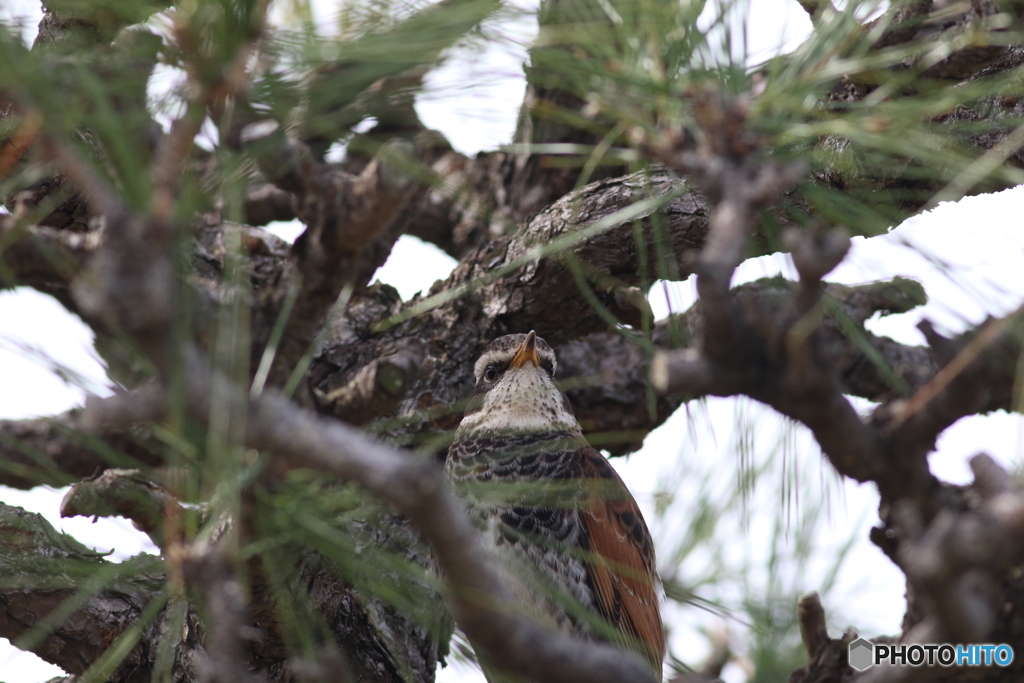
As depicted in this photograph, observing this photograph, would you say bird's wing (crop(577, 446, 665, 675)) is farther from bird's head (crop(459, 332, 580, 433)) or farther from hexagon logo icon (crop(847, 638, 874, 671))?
hexagon logo icon (crop(847, 638, 874, 671))

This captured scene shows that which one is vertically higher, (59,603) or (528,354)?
(528,354)

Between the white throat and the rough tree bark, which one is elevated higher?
the rough tree bark

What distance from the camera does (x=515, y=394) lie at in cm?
495

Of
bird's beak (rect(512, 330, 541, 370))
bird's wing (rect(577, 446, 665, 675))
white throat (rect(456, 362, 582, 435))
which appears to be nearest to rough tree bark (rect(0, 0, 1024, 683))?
bird's beak (rect(512, 330, 541, 370))

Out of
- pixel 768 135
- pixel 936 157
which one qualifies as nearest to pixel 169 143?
pixel 768 135

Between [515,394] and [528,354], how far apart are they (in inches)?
12.8

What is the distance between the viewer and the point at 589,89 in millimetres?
2389

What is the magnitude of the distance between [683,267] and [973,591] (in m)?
2.43

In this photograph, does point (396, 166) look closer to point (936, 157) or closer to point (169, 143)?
point (169, 143)

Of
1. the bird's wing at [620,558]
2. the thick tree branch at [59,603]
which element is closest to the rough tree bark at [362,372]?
the thick tree branch at [59,603]

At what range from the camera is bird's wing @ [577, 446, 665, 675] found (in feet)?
13.9

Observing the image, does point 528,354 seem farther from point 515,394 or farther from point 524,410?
point 524,410

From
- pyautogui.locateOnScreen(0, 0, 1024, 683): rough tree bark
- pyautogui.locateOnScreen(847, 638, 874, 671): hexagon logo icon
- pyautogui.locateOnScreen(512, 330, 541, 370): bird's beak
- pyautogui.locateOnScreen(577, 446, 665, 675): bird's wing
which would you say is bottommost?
pyautogui.locateOnScreen(577, 446, 665, 675): bird's wing

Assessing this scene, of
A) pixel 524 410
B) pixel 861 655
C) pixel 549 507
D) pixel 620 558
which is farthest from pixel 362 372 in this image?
pixel 524 410
